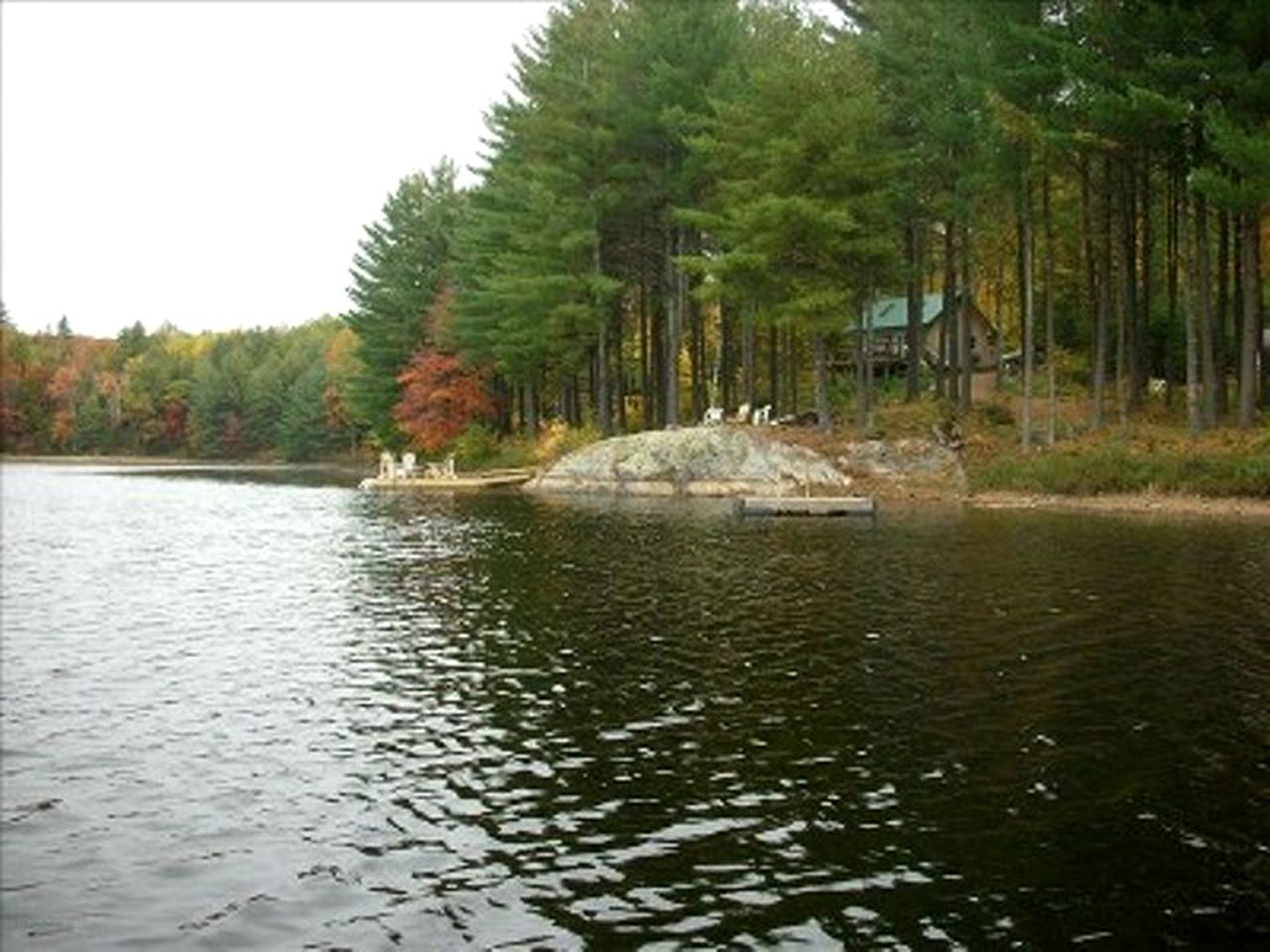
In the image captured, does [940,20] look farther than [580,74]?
No

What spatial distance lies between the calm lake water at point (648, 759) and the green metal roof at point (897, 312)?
39996 millimetres

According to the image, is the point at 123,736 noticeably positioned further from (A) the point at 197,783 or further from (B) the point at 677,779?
(B) the point at 677,779

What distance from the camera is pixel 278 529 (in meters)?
36.4

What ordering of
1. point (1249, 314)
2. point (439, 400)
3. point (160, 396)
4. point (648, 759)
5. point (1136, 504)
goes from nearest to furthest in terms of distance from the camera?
1. point (648, 759)
2. point (1136, 504)
3. point (1249, 314)
4. point (439, 400)
5. point (160, 396)

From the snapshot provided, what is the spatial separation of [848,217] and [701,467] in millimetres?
10819

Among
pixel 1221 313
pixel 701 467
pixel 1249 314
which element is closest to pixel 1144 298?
pixel 1221 313

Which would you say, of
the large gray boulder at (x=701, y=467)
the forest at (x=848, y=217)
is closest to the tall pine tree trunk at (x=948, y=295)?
the forest at (x=848, y=217)

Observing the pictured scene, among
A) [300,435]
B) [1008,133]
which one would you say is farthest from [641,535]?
[300,435]

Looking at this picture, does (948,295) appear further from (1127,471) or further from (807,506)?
(807,506)

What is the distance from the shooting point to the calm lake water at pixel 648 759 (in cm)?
784

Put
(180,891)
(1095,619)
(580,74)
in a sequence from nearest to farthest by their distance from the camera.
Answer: (180,891) → (1095,619) → (580,74)

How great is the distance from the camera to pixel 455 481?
2147 inches

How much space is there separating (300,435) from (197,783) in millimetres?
110846

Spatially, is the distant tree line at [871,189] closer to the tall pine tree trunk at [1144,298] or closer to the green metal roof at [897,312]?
the tall pine tree trunk at [1144,298]
